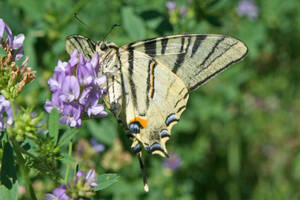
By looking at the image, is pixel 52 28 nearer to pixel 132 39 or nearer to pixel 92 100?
pixel 132 39

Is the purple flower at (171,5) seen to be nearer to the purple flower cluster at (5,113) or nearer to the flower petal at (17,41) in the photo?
the flower petal at (17,41)

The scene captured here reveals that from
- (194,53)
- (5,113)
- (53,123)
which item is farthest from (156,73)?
(5,113)

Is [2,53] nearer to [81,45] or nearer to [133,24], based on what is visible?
[81,45]

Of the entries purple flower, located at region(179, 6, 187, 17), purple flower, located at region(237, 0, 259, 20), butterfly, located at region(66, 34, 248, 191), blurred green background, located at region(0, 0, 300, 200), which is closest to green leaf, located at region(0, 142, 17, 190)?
butterfly, located at region(66, 34, 248, 191)

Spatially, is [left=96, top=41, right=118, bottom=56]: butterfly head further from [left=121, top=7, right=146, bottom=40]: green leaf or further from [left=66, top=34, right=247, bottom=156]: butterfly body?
[left=121, top=7, right=146, bottom=40]: green leaf

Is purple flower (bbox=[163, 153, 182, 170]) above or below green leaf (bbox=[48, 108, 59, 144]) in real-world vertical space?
below

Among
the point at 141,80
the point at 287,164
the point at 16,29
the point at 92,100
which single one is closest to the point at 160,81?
the point at 141,80
